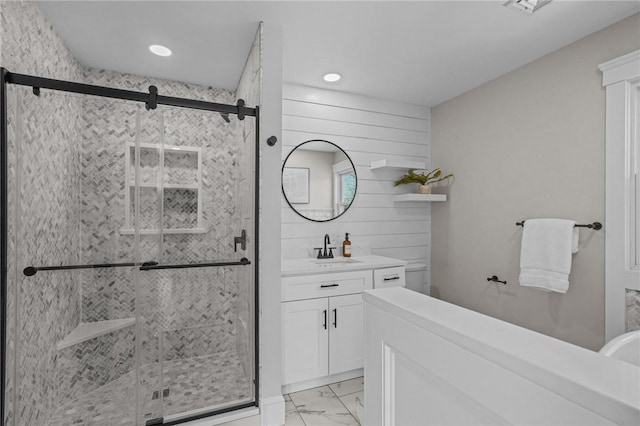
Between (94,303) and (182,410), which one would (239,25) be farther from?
(182,410)

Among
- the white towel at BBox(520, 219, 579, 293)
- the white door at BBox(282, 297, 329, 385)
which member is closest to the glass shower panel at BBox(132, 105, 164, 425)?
the white door at BBox(282, 297, 329, 385)

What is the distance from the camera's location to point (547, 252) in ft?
6.98

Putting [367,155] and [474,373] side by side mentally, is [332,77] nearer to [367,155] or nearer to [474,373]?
[367,155]

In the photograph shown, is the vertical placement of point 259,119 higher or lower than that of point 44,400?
higher

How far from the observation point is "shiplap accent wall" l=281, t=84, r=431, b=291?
9.00ft

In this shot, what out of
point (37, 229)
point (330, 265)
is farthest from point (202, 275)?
point (330, 265)

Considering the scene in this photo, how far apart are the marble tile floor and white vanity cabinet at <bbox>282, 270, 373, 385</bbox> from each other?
11cm

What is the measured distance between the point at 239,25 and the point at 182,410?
230cm

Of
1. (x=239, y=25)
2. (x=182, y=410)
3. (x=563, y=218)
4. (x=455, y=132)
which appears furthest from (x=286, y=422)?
(x=455, y=132)

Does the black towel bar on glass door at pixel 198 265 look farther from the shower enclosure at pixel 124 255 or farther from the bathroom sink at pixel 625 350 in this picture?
the bathroom sink at pixel 625 350

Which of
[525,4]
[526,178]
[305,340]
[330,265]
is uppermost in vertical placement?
[525,4]

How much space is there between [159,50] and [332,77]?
1303 mm

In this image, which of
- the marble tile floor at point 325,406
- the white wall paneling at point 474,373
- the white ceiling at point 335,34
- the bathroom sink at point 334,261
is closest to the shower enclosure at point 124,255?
the marble tile floor at point 325,406

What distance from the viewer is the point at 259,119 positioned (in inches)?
74.5
